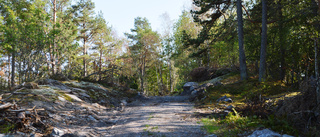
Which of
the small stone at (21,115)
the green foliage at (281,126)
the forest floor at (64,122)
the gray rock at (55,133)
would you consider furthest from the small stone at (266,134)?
the small stone at (21,115)

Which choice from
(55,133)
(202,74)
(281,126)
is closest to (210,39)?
(202,74)

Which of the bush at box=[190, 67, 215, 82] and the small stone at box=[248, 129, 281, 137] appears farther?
the bush at box=[190, 67, 215, 82]

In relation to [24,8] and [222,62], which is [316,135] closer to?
[222,62]

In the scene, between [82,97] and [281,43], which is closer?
[82,97]

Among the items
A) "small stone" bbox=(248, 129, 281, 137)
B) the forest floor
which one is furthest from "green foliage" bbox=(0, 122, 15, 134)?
"small stone" bbox=(248, 129, 281, 137)

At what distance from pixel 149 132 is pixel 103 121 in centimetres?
279

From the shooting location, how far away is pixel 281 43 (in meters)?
11.3

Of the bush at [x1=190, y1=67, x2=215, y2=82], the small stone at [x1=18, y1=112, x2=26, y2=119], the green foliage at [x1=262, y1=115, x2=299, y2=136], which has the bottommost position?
the green foliage at [x1=262, y1=115, x2=299, y2=136]

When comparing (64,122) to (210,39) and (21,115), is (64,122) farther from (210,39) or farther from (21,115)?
(210,39)

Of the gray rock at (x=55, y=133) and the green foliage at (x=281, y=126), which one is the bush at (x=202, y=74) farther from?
the gray rock at (x=55, y=133)

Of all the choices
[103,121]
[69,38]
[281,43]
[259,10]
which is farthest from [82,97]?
[259,10]

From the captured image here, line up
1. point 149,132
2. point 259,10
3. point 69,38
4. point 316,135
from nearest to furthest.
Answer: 1. point 316,135
2. point 149,132
3. point 259,10
4. point 69,38

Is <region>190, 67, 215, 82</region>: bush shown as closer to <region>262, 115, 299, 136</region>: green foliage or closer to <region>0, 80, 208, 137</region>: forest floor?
<region>0, 80, 208, 137</region>: forest floor

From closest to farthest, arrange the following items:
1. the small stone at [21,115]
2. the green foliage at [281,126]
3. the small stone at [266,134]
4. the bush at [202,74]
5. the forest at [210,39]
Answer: the small stone at [266,134]
the green foliage at [281,126]
the small stone at [21,115]
the forest at [210,39]
the bush at [202,74]
